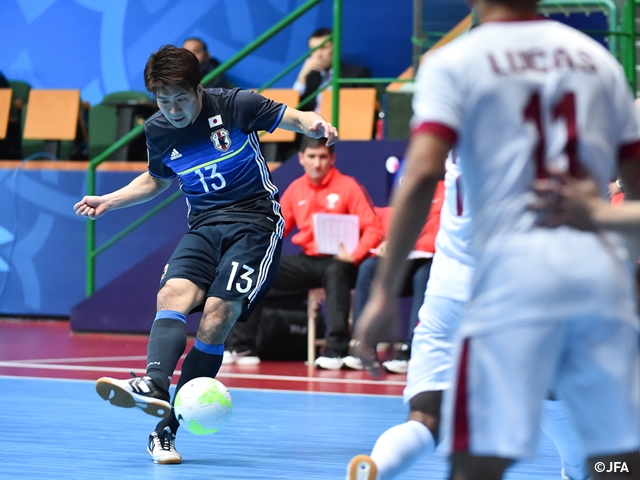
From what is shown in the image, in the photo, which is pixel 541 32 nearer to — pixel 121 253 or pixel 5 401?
pixel 5 401

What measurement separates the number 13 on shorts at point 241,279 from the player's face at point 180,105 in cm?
73

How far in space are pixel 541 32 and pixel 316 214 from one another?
20.9 feet

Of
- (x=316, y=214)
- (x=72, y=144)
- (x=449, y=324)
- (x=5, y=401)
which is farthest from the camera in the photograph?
(x=72, y=144)

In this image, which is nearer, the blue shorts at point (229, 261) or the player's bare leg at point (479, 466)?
the player's bare leg at point (479, 466)

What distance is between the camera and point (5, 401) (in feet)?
20.9

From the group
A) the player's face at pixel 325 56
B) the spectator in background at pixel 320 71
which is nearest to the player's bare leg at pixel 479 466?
the spectator in background at pixel 320 71

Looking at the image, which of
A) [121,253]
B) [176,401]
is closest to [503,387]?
[176,401]

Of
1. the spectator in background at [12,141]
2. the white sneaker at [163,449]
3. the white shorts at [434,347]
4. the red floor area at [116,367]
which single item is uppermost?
the spectator in background at [12,141]

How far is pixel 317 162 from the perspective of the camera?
8.74m

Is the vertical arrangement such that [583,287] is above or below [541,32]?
below

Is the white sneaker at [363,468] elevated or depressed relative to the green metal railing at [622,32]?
depressed

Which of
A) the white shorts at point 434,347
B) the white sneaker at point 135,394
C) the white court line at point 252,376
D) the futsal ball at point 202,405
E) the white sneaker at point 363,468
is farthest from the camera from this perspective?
the white court line at point 252,376

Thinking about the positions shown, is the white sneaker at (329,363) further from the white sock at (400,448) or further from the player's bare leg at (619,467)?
the player's bare leg at (619,467)

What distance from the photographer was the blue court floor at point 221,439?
14.4 ft
